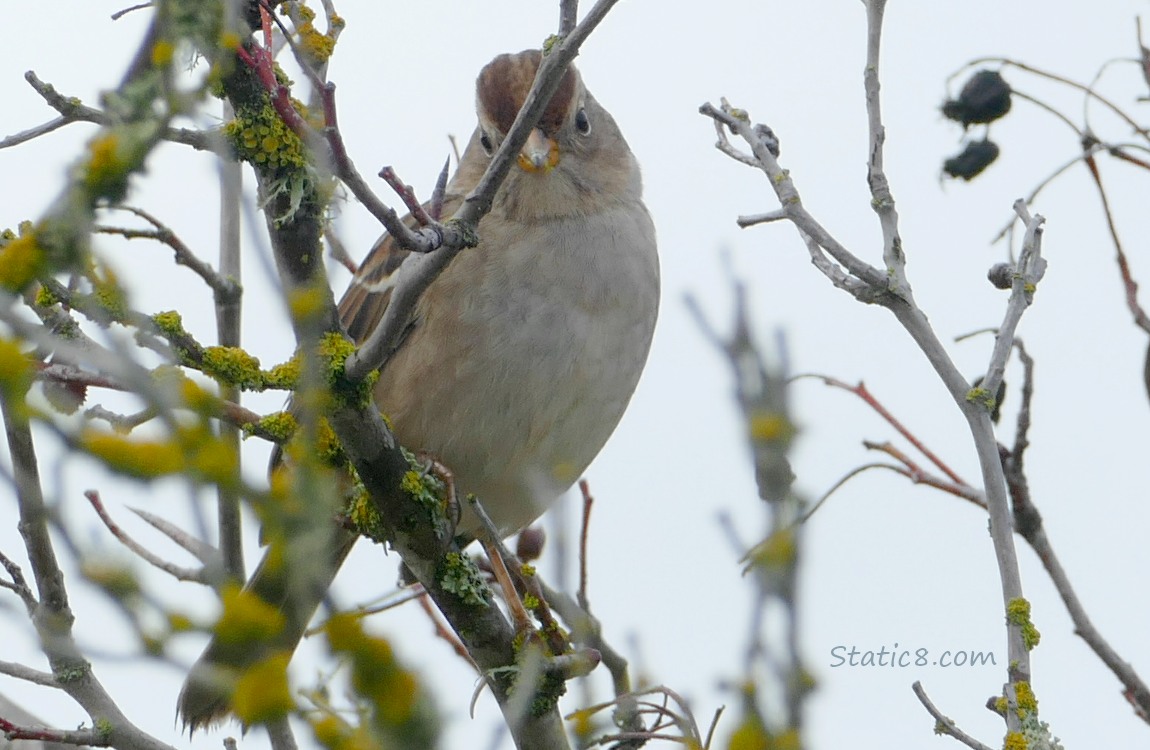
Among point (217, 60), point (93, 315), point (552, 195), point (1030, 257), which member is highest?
point (552, 195)

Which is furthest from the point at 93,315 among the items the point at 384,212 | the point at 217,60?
the point at 384,212

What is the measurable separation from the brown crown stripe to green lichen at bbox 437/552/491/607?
1.52m

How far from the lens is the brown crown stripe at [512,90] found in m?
4.47

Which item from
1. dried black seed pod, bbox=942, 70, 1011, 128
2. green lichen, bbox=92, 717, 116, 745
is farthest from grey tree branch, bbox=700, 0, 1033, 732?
green lichen, bbox=92, 717, 116, 745

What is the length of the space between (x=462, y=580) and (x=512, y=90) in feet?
5.49

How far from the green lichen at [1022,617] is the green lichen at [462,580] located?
4.49 ft

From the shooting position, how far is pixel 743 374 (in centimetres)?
130

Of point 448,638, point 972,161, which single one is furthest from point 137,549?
point 972,161

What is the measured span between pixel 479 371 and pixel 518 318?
0.65ft

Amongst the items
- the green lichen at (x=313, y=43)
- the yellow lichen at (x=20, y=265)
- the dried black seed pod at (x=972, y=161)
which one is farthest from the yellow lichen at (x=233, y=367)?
the dried black seed pod at (x=972, y=161)

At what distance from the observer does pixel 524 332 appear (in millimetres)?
4219

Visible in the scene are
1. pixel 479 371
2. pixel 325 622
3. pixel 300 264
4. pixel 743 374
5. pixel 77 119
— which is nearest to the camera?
pixel 325 622

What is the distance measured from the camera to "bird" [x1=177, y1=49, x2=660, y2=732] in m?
4.20

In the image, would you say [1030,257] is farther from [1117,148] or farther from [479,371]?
[479,371]
